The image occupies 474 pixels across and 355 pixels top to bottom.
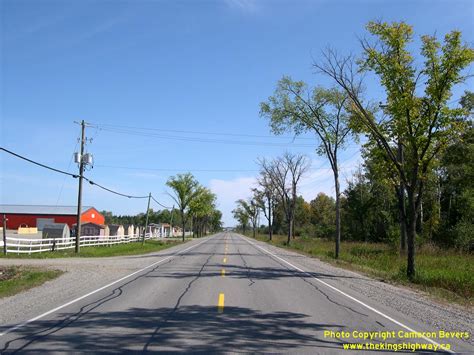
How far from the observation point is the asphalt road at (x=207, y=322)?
23.1ft

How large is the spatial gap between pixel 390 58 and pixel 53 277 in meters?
16.5

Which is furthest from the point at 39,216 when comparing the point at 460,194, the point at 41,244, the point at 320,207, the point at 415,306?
the point at 415,306

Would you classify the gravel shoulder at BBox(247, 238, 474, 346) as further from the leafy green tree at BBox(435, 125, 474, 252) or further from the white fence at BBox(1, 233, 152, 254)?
the leafy green tree at BBox(435, 125, 474, 252)

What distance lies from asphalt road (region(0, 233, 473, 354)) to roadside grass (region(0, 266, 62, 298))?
2.89 metres

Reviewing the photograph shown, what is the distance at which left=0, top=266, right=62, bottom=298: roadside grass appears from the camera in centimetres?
1386

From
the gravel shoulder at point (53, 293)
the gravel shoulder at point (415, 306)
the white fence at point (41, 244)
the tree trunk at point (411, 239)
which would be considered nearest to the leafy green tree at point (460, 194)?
the tree trunk at point (411, 239)

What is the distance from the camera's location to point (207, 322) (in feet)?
28.5

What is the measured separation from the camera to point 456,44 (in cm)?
1794

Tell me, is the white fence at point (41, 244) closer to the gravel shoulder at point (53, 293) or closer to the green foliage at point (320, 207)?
the gravel shoulder at point (53, 293)

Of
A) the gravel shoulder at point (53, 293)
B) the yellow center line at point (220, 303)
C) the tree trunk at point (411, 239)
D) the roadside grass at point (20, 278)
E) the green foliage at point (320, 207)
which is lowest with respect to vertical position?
the roadside grass at point (20, 278)

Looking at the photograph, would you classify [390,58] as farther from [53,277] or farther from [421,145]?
[53,277]

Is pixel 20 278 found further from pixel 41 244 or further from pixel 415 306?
pixel 41 244

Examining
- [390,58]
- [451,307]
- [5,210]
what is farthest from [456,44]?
[5,210]

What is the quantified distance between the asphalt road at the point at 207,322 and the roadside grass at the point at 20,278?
9.48ft
